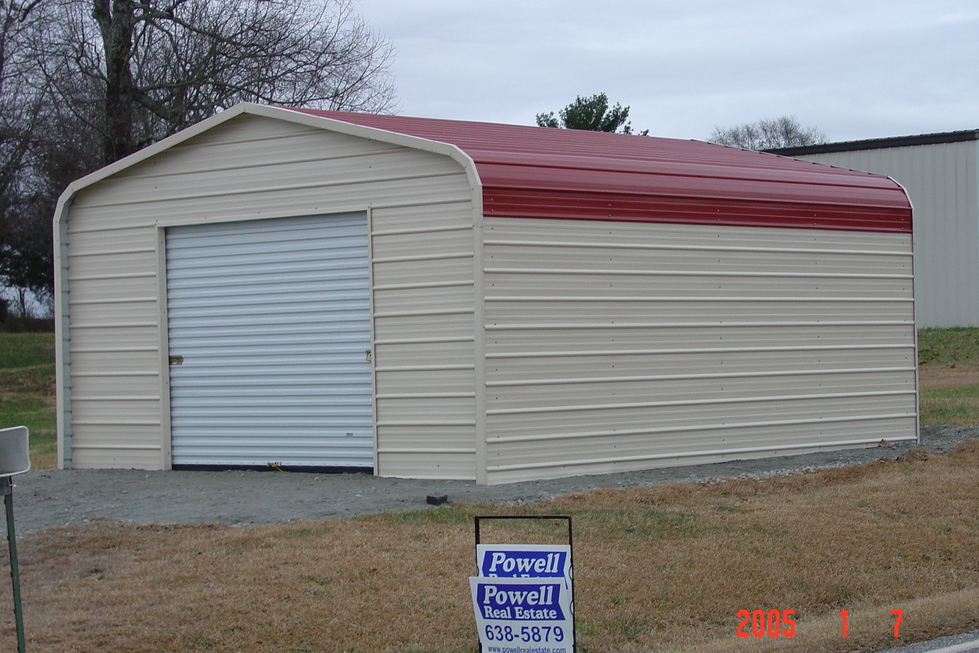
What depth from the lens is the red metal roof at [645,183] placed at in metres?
12.2

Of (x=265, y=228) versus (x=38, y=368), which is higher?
(x=265, y=228)

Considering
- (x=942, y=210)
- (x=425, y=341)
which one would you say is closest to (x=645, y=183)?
(x=425, y=341)

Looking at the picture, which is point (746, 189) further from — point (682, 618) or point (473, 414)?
point (682, 618)

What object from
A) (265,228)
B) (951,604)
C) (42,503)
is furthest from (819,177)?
(42,503)

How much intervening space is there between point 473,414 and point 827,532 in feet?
12.7

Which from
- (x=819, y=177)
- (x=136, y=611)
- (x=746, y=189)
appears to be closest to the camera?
(x=136, y=611)

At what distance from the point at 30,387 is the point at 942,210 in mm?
25910

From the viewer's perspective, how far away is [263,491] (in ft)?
38.8

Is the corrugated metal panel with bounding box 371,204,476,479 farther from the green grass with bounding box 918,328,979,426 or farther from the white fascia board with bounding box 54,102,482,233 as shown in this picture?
the green grass with bounding box 918,328,979,426

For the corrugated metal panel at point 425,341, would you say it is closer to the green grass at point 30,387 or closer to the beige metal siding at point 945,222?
the green grass at point 30,387

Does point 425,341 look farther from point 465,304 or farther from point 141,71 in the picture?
point 141,71

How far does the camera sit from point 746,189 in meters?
13.8
